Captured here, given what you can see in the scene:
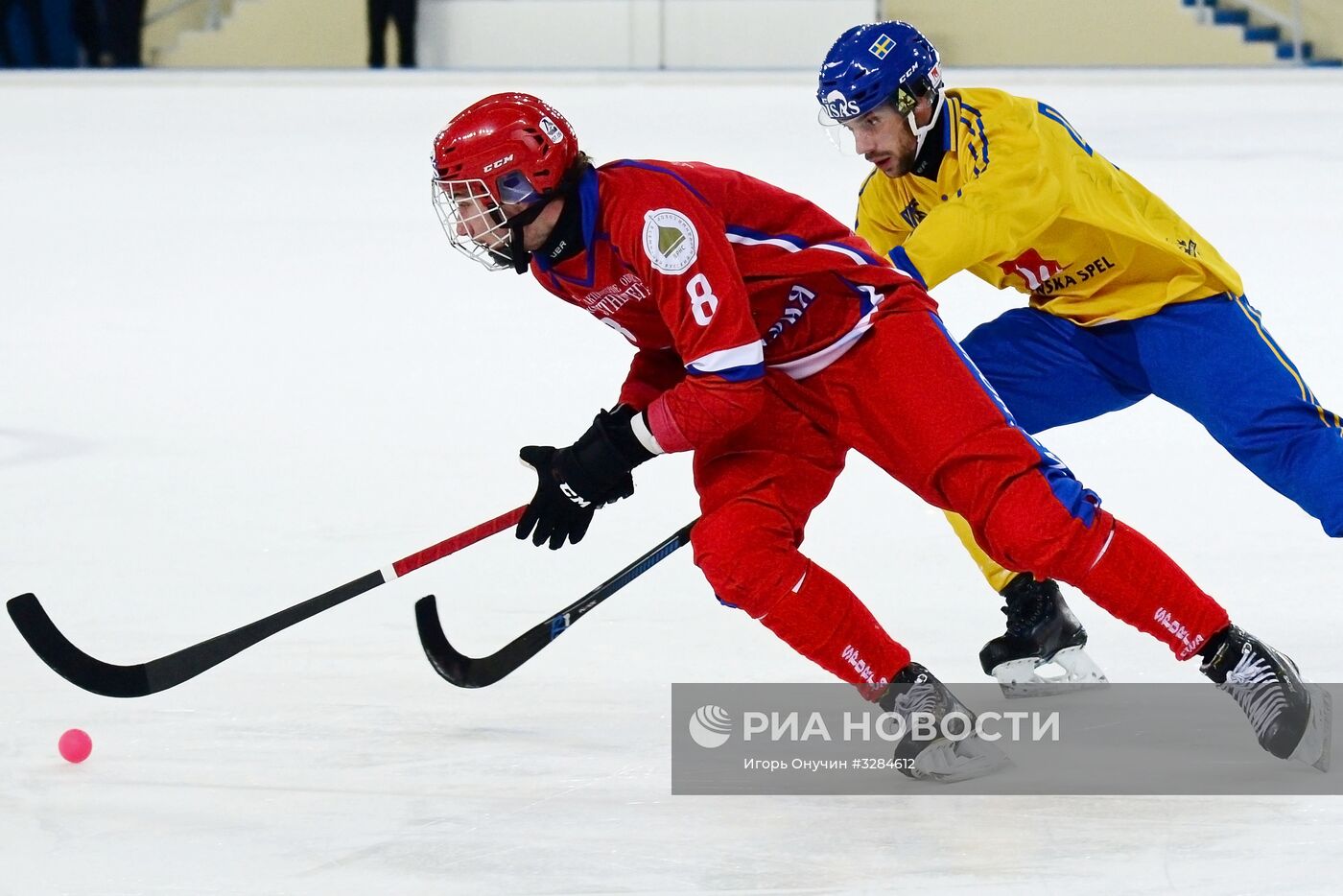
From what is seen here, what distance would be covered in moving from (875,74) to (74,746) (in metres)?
1.57

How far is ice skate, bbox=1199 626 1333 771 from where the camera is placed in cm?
238

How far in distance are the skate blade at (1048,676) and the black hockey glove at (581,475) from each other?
782 millimetres

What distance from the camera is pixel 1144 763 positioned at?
2.47 m

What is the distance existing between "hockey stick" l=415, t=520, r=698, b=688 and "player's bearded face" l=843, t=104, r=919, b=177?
717 mm

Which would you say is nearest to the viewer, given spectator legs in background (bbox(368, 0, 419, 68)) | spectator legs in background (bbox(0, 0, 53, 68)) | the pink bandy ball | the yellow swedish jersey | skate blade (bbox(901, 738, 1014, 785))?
skate blade (bbox(901, 738, 1014, 785))

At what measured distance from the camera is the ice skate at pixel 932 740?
2.41m

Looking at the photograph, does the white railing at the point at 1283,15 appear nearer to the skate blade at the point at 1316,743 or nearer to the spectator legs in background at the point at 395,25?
the spectator legs in background at the point at 395,25

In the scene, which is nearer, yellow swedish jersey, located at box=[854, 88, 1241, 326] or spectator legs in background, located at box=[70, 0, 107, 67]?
yellow swedish jersey, located at box=[854, 88, 1241, 326]

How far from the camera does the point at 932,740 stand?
2418mm

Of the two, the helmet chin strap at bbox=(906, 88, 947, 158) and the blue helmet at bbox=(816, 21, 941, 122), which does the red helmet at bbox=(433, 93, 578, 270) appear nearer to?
the blue helmet at bbox=(816, 21, 941, 122)

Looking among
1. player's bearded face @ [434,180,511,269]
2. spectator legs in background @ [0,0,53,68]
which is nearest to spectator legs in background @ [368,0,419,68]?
spectator legs in background @ [0,0,53,68]

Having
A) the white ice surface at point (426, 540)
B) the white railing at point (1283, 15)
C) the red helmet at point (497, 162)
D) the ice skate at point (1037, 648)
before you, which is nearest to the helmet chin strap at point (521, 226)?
the red helmet at point (497, 162)

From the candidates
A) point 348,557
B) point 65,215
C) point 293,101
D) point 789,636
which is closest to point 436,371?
point 348,557

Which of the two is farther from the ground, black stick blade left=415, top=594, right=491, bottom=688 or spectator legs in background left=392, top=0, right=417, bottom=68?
black stick blade left=415, top=594, right=491, bottom=688
